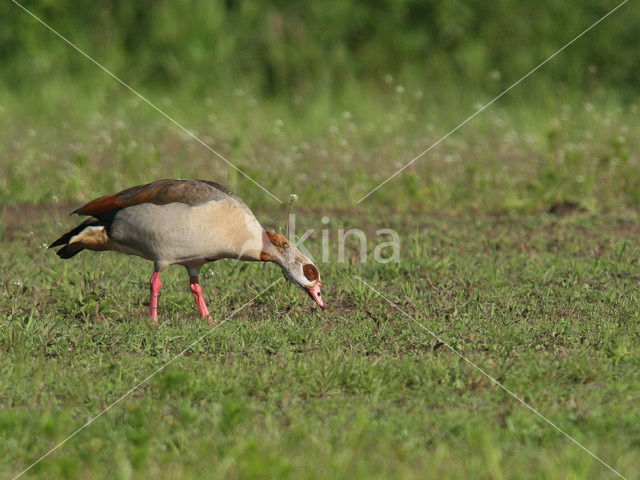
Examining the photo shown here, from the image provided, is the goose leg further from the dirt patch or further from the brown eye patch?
the dirt patch

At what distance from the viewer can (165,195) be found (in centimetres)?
630

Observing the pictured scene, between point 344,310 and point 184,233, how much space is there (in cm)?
115

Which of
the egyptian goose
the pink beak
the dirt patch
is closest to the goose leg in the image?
the egyptian goose

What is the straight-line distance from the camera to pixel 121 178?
382 inches

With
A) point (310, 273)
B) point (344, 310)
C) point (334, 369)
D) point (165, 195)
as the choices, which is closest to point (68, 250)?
point (165, 195)

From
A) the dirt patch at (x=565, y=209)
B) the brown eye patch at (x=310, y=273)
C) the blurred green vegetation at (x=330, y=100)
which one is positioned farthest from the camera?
the blurred green vegetation at (x=330, y=100)

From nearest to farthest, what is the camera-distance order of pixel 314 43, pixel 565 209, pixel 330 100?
pixel 565 209, pixel 330 100, pixel 314 43

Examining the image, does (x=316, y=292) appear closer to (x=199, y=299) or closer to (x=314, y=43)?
(x=199, y=299)

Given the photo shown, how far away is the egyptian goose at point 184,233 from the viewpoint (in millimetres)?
6227

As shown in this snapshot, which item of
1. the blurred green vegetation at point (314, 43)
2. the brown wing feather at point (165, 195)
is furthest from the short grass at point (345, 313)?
the blurred green vegetation at point (314, 43)

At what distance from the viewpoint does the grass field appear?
4430 mm

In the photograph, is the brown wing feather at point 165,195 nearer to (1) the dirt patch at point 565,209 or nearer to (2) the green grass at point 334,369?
(2) the green grass at point 334,369

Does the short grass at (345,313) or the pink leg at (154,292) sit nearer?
the short grass at (345,313)

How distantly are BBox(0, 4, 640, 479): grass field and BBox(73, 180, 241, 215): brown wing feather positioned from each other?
2.00ft
